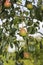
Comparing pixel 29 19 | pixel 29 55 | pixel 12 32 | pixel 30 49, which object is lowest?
pixel 29 55

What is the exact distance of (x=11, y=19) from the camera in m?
1.55

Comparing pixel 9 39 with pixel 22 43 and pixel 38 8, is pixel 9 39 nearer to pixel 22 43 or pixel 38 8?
pixel 22 43

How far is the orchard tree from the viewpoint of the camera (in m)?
1.44

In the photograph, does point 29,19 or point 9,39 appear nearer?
point 9,39

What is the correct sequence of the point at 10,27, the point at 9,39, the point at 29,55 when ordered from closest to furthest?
the point at 9,39
the point at 10,27
the point at 29,55

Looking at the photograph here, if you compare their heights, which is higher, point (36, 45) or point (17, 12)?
point (17, 12)

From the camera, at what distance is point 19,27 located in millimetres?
1527

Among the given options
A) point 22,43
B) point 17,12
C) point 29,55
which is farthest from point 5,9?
point 29,55

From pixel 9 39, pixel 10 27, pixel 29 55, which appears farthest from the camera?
pixel 29 55

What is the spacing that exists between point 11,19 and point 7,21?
4 cm

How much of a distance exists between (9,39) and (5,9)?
33 centimetres

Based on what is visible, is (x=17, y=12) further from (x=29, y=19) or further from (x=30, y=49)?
(x=30, y=49)

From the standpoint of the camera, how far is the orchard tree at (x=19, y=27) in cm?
144

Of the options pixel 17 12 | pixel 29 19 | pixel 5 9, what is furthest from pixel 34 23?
pixel 5 9
